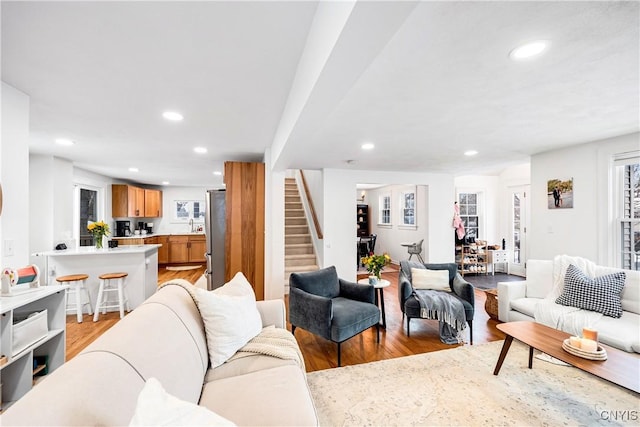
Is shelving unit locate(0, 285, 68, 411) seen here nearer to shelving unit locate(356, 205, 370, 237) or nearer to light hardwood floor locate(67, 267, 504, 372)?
light hardwood floor locate(67, 267, 504, 372)

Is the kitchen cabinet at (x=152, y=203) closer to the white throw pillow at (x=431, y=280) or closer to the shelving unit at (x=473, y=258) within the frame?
the white throw pillow at (x=431, y=280)

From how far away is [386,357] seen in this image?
8.79 feet

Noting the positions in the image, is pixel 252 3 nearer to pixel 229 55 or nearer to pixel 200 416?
pixel 229 55

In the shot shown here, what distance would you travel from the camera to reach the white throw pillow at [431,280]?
3.34m

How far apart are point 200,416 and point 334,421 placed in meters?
1.40

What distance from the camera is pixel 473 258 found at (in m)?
6.50

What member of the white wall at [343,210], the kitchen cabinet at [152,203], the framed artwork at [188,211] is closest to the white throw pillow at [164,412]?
the white wall at [343,210]

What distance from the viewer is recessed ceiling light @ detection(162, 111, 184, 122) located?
260 centimetres

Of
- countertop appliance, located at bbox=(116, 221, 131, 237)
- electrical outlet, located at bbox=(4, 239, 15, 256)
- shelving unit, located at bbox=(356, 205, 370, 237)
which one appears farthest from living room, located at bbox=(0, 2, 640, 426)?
shelving unit, located at bbox=(356, 205, 370, 237)

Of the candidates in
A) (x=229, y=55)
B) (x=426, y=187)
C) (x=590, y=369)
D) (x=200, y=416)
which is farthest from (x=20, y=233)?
(x=426, y=187)

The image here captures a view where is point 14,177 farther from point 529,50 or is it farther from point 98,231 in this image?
point 529,50

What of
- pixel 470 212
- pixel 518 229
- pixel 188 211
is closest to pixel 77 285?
pixel 188 211

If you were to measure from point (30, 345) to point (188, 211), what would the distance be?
6637 mm

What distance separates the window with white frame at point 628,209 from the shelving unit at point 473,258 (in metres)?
3.05
